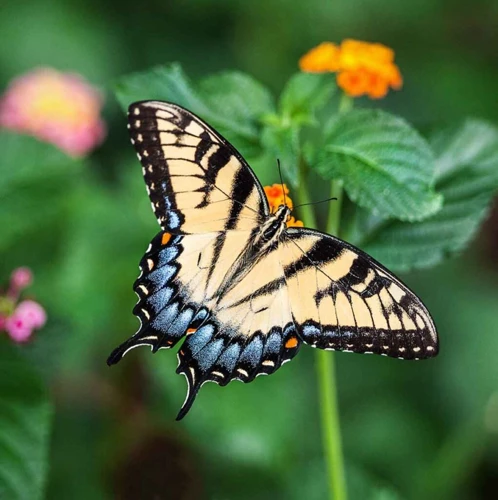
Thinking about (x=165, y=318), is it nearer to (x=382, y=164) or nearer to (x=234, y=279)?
(x=234, y=279)

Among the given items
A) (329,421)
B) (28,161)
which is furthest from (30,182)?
(329,421)

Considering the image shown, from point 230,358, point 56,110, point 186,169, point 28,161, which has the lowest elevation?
point 230,358

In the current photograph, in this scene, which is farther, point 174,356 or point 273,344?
point 174,356

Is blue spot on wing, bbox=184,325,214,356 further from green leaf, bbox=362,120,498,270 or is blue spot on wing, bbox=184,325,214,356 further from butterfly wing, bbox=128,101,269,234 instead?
green leaf, bbox=362,120,498,270

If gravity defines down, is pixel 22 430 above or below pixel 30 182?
below

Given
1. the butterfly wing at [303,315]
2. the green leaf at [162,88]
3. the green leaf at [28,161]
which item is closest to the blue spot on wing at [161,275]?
the butterfly wing at [303,315]

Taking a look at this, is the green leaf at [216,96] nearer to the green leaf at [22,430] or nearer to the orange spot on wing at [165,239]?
the orange spot on wing at [165,239]

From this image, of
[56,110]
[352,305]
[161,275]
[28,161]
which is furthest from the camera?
[56,110]
